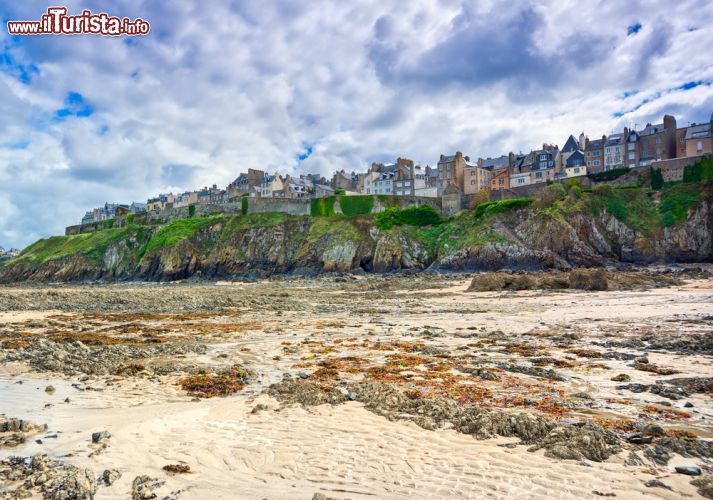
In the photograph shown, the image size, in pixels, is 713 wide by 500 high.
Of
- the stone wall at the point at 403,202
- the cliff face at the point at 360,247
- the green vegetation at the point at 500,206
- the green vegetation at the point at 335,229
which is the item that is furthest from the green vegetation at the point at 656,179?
the green vegetation at the point at 335,229

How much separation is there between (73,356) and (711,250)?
52.3 meters

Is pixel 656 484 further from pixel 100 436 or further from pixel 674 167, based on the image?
A: pixel 674 167

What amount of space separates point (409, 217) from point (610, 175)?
27181mm

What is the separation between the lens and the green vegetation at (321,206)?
68.6m

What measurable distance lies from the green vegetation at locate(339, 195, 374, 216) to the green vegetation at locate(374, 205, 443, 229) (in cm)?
676

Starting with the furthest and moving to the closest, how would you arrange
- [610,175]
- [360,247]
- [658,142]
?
1. [658,142]
2. [610,175]
3. [360,247]

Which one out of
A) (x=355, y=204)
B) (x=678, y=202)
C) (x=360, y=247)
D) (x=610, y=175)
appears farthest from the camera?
(x=355, y=204)

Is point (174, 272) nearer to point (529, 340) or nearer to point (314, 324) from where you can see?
point (314, 324)

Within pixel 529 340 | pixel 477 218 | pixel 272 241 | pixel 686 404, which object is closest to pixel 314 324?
pixel 529 340

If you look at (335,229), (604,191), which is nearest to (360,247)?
(335,229)

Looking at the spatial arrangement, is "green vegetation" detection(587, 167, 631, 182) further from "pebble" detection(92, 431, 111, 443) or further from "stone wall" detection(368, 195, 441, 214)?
"pebble" detection(92, 431, 111, 443)

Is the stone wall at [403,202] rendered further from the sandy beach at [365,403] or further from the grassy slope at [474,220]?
the sandy beach at [365,403]

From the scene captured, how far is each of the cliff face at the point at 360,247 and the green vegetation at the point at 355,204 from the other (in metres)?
4.89

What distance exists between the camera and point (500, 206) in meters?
53.0
